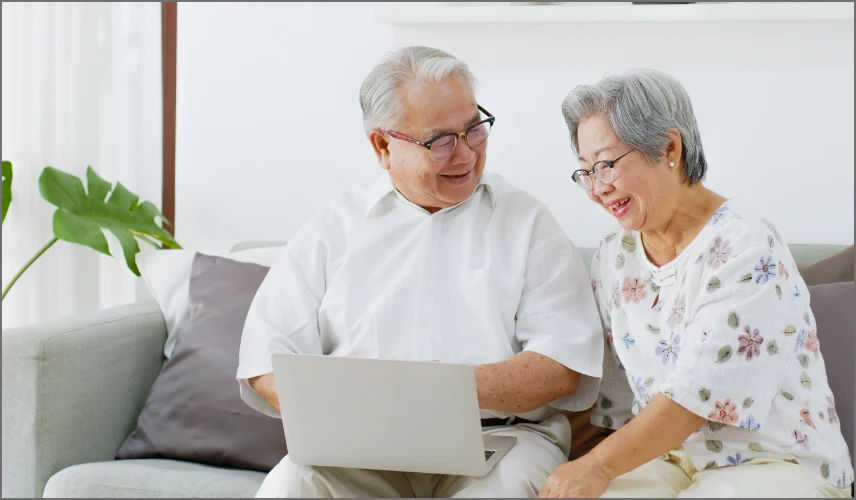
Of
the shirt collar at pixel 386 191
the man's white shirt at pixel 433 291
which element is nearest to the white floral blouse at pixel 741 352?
the man's white shirt at pixel 433 291

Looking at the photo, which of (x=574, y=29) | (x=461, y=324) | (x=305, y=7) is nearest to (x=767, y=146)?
(x=574, y=29)

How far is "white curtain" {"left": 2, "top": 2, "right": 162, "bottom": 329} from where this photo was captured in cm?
247

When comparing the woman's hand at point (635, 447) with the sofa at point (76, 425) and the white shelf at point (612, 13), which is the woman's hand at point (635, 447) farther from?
the white shelf at point (612, 13)

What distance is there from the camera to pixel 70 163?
2.54 meters

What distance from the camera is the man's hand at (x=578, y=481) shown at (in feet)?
4.28

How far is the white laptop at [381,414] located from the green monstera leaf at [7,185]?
141cm

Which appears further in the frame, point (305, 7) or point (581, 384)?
point (305, 7)

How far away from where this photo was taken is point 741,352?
1316 millimetres

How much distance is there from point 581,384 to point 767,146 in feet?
3.19

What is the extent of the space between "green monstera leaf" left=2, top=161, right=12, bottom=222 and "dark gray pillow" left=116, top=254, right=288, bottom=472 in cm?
71

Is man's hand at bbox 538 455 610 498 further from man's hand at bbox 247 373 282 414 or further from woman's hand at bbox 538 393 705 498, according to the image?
man's hand at bbox 247 373 282 414

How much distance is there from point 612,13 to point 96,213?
4.95 feet

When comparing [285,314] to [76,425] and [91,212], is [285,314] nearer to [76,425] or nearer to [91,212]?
[76,425]

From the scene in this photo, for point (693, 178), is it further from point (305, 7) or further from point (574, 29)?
point (305, 7)
